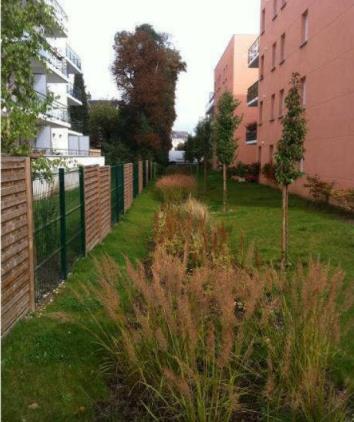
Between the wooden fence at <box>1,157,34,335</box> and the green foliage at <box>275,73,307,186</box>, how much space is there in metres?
4.65

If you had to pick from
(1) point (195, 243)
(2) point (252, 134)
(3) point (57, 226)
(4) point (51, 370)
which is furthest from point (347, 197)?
(2) point (252, 134)

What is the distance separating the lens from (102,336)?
4672 mm

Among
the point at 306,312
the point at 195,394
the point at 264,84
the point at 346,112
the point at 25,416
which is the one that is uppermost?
the point at 264,84

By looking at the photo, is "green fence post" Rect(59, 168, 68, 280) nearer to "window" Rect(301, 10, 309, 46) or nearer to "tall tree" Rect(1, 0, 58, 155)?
"tall tree" Rect(1, 0, 58, 155)

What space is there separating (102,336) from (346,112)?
13.9 metres

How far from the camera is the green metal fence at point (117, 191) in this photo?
41.5 feet

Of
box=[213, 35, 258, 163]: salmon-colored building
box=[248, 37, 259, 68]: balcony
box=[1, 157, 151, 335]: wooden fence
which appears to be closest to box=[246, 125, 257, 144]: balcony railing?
box=[248, 37, 259, 68]: balcony

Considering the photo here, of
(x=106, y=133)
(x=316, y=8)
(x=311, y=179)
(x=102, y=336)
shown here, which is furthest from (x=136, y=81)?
(x=102, y=336)

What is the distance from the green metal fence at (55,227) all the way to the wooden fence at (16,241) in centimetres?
31

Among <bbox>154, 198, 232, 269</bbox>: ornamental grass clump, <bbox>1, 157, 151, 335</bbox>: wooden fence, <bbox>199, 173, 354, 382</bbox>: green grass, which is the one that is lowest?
<bbox>199, 173, 354, 382</bbox>: green grass

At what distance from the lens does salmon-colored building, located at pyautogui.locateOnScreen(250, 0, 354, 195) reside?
1633 centimetres

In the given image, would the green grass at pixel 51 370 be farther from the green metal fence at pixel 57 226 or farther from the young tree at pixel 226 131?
the young tree at pixel 226 131

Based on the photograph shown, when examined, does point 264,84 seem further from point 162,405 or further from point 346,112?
point 162,405

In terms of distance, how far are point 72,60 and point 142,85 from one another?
7.22 m
